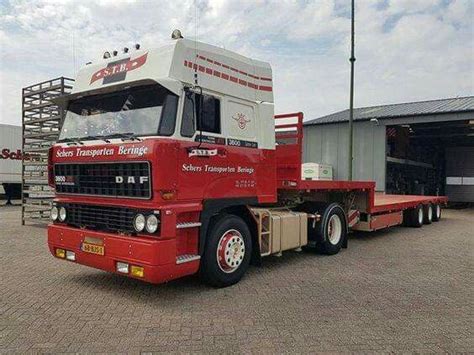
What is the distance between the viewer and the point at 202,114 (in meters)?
5.69

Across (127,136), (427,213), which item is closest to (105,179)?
(127,136)

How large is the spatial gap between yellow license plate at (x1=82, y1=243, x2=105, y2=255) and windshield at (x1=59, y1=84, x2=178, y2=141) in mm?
1484

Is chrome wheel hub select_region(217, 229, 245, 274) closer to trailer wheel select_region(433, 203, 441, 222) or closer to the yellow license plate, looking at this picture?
the yellow license plate

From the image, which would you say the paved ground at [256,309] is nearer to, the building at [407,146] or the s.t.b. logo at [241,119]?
the s.t.b. logo at [241,119]

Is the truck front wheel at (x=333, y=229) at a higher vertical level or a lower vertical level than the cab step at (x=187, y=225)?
lower

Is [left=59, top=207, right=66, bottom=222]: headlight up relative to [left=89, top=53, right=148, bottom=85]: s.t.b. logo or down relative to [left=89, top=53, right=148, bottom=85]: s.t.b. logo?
down

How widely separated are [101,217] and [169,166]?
1.31 metres

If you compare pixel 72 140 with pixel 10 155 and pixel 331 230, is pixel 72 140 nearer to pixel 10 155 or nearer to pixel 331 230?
pixel 331 230

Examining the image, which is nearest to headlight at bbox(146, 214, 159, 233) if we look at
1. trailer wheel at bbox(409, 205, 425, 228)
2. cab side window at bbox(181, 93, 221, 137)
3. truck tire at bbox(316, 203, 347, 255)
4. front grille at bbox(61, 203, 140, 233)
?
front grille at bbox(61, 203, 140, 233)

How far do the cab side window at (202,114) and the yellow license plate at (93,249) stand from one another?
6.05 feet

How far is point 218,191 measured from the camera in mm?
5977

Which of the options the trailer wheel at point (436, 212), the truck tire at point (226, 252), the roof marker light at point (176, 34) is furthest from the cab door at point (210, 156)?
the trailer wheel at point (436, 212)

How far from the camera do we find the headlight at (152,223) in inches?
198

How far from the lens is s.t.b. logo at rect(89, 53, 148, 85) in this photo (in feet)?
19.0
